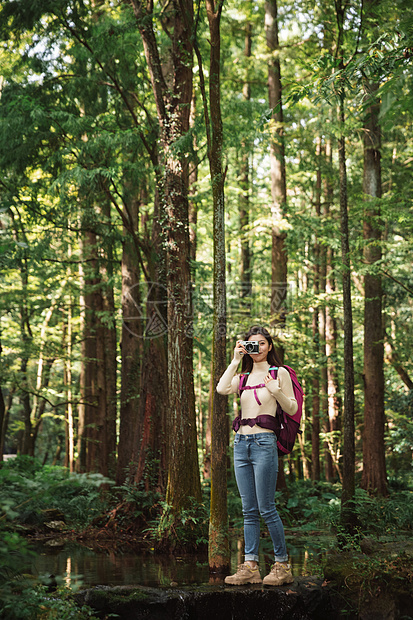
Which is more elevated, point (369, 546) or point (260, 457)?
point (260, 457)

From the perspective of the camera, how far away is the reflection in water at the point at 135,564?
608 centimetres

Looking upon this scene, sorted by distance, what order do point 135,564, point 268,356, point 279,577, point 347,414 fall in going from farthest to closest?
1. point 347,414
2. point 135,564
3. point 268,356
4. point 279,577

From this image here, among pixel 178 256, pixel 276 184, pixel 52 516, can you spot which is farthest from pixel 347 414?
pixel 276 184

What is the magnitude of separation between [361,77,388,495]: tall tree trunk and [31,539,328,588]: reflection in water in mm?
4939

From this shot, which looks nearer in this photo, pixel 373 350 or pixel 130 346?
pixel 373 350

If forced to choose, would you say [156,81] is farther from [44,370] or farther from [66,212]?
[44,370]

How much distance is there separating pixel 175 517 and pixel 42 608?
446cm

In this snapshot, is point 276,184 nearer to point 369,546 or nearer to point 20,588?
point 369,546

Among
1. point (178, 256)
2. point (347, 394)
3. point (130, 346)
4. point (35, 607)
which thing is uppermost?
point (178, 256)

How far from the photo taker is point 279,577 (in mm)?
5195

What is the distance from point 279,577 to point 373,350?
9.40 m

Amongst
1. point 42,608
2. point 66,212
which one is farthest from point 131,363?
point 42,608

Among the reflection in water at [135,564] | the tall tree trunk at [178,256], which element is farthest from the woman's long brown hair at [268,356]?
the tall tree trunk at [178,256]

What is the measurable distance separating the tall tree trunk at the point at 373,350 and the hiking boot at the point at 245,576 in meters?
8.60
